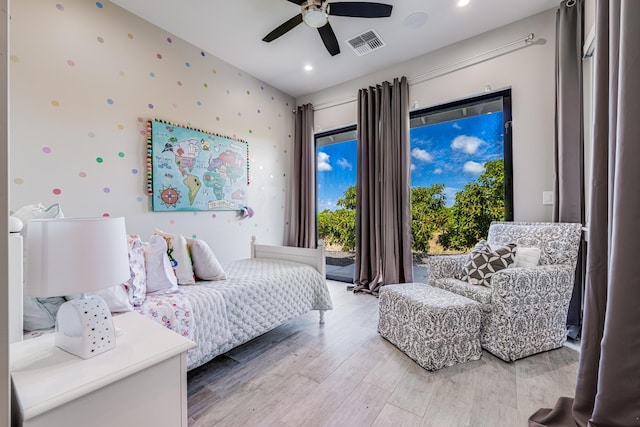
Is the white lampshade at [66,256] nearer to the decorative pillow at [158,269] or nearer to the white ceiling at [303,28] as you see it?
the decorative pillow at [158,269]

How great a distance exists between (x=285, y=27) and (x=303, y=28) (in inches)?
13.5

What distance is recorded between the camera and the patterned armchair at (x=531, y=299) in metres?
1.89

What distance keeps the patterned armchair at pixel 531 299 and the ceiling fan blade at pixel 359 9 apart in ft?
7.13

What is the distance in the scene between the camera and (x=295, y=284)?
233cm

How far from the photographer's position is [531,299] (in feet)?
6.33

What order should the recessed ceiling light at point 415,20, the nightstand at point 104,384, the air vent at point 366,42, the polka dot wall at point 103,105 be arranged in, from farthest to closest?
the air vent at point 366,42 → the recessed ceiling light at point 415,20 → the polka dot wall at point 103,105 → the nightstand at point 104,384

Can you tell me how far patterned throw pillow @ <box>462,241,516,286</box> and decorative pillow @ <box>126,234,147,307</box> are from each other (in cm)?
233

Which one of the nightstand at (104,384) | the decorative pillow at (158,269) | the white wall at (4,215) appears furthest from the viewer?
the decorative pillow at (158,269)

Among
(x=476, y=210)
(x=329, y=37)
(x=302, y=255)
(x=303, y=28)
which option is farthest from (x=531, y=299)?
(x=303, y=28)

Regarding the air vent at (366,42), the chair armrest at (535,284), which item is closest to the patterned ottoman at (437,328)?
the chair armrest at (535,284)

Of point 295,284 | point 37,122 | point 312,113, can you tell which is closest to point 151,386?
point 295,284

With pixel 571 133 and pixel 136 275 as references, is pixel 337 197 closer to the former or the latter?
pixel 571 133

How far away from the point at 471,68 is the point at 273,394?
346 cm

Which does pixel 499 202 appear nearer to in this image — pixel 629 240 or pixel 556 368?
pixel 556 368
